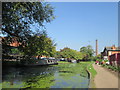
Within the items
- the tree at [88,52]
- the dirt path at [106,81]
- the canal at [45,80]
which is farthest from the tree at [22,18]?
the tree at [88,52]

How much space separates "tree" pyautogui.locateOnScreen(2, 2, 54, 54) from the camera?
48.3ft

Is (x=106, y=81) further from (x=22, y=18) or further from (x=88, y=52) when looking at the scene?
(x=88, y=52)

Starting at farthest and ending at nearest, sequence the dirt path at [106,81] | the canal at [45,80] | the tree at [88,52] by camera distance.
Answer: the tree at [88,52], the canal at [45,80], the dirt path at [106,81]

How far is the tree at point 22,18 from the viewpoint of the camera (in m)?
14.7

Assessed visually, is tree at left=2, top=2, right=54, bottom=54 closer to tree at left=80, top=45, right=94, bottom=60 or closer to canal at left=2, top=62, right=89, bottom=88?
canal at left=2, top=62, right=89, bottom=88

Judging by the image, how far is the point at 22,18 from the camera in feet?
56.7

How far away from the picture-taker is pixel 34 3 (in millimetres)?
16344

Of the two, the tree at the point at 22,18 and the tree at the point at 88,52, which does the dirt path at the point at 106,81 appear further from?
the tree at the point at 88,52

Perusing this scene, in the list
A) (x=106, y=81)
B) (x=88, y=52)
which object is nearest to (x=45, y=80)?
(x=106, y=81)

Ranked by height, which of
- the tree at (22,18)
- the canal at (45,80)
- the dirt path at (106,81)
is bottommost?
the canal at (45,80)

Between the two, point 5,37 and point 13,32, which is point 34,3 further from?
point 5,37

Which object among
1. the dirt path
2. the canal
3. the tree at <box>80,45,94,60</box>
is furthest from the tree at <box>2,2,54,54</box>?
the tree at <box>80,45,94,60</box>

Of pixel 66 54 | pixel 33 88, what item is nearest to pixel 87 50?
pixel 66 54

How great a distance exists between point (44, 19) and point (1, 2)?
584 cm
